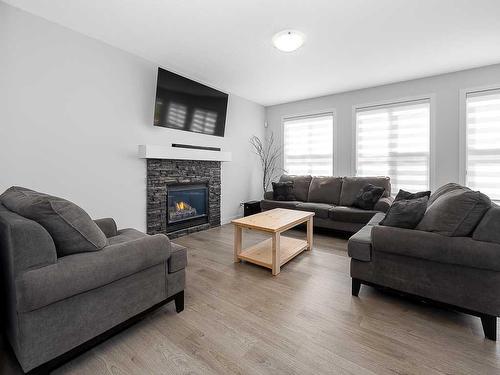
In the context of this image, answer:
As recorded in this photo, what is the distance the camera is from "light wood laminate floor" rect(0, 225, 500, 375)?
133 cm

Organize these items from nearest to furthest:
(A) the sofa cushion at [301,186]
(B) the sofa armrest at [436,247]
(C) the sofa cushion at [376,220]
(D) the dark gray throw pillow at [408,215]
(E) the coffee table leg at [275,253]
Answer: (B) the sofa armrest at [436,247], (D) the dark gray throw pillow at [408,215], (E) the coffee table leg at [275,253], (C) the sofa cushion at [376,220], (A) the sofa cushion at [301,186]

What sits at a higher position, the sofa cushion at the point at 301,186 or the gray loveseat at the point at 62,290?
the sofa cushion at the point at 301,186

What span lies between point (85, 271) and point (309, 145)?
472cm

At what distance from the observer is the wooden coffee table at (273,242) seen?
8.09 ft

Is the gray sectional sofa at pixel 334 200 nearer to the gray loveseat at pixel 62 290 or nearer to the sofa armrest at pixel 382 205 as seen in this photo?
the sofa armrest at pixel 382 205

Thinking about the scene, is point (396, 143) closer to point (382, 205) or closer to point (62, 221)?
point (382, 205)

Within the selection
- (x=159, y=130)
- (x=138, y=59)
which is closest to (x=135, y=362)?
(x=159, y=130)

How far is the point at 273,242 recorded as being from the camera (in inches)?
96.7

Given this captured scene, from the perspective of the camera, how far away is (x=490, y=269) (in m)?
1.52

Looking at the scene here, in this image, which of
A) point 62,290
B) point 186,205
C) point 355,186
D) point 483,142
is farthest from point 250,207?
point 483,142

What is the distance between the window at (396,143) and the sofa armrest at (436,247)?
2.82m

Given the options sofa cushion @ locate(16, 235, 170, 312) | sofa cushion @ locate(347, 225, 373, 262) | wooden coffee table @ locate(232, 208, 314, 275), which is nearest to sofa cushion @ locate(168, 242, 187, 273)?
sofa cushion @ locate(16, 235, 170, 312)

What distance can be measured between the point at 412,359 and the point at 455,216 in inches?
38.4

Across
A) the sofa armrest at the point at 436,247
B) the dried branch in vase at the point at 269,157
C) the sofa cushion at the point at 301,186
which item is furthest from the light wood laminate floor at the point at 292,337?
the dried branch in vase at the point at 269,157
